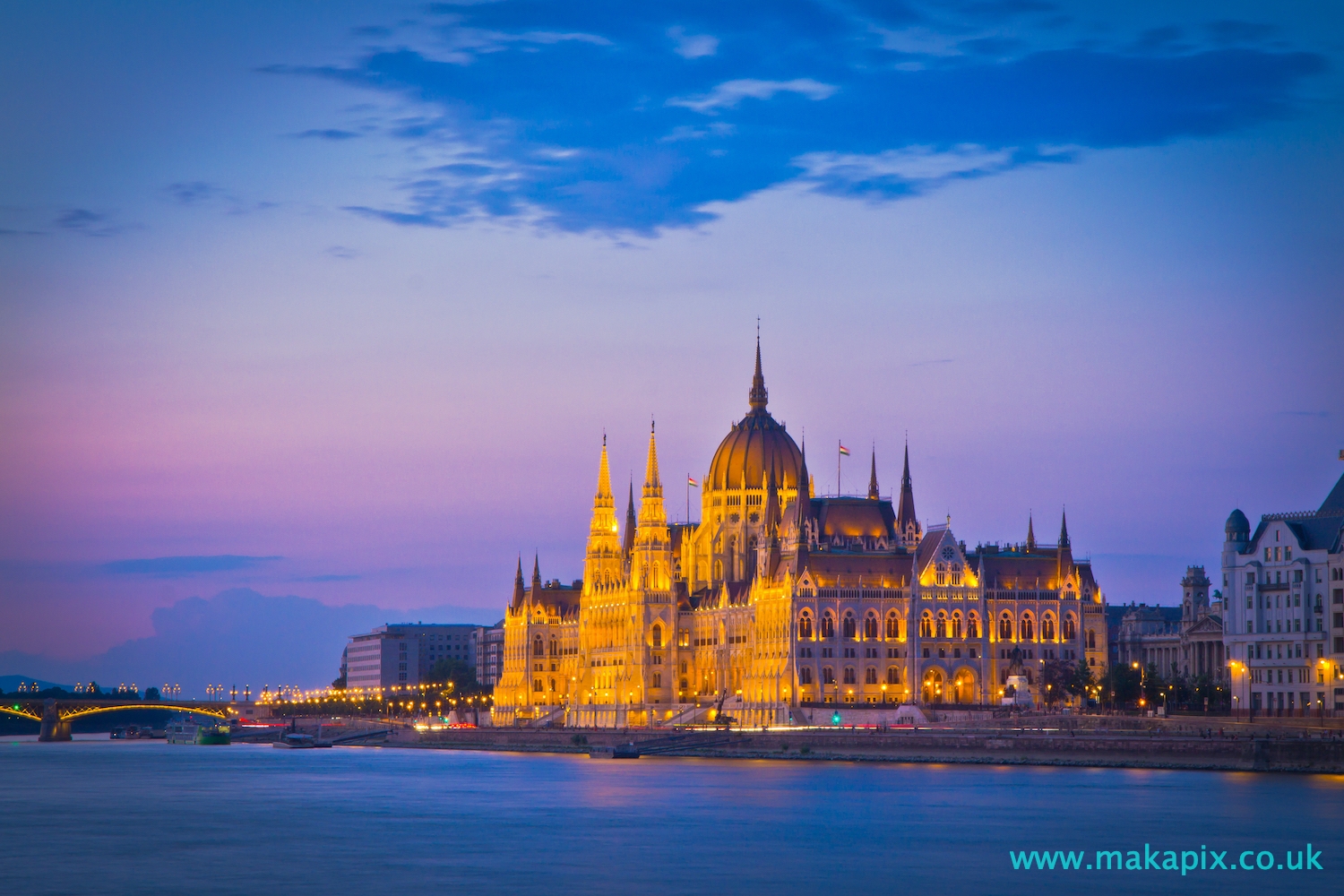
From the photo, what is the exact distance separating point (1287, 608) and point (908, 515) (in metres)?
59.0

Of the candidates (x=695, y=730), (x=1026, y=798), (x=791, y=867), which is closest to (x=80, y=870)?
(x=791, y=867)

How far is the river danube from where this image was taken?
64.6 meters

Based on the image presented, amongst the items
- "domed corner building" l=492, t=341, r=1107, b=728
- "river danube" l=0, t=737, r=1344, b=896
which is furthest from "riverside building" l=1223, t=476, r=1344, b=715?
"domed corner building" l=492, t=341, r=1107, b=728

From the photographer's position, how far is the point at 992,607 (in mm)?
173250

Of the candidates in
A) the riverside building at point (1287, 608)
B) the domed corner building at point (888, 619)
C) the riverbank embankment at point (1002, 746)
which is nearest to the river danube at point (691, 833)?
the riverbank embankment at point (1002, 746)

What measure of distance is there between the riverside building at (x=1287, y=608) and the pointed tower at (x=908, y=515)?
49.7 m

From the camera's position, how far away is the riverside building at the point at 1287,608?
123125mm

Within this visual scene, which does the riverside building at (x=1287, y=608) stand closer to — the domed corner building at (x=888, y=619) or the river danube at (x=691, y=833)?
the river danube at (x=691, y=833)

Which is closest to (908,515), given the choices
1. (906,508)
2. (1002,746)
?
(906,508)

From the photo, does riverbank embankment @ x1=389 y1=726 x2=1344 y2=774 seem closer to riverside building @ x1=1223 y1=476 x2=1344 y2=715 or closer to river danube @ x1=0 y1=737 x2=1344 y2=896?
river danube @ x1=0 y1=737 x2=1344 y2=896

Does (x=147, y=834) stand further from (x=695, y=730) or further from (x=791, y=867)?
(x=695, y=730)

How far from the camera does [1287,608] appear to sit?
128m

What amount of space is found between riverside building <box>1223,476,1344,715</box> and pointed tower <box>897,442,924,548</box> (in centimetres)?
4968

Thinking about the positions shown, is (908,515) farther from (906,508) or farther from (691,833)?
(691,833)
